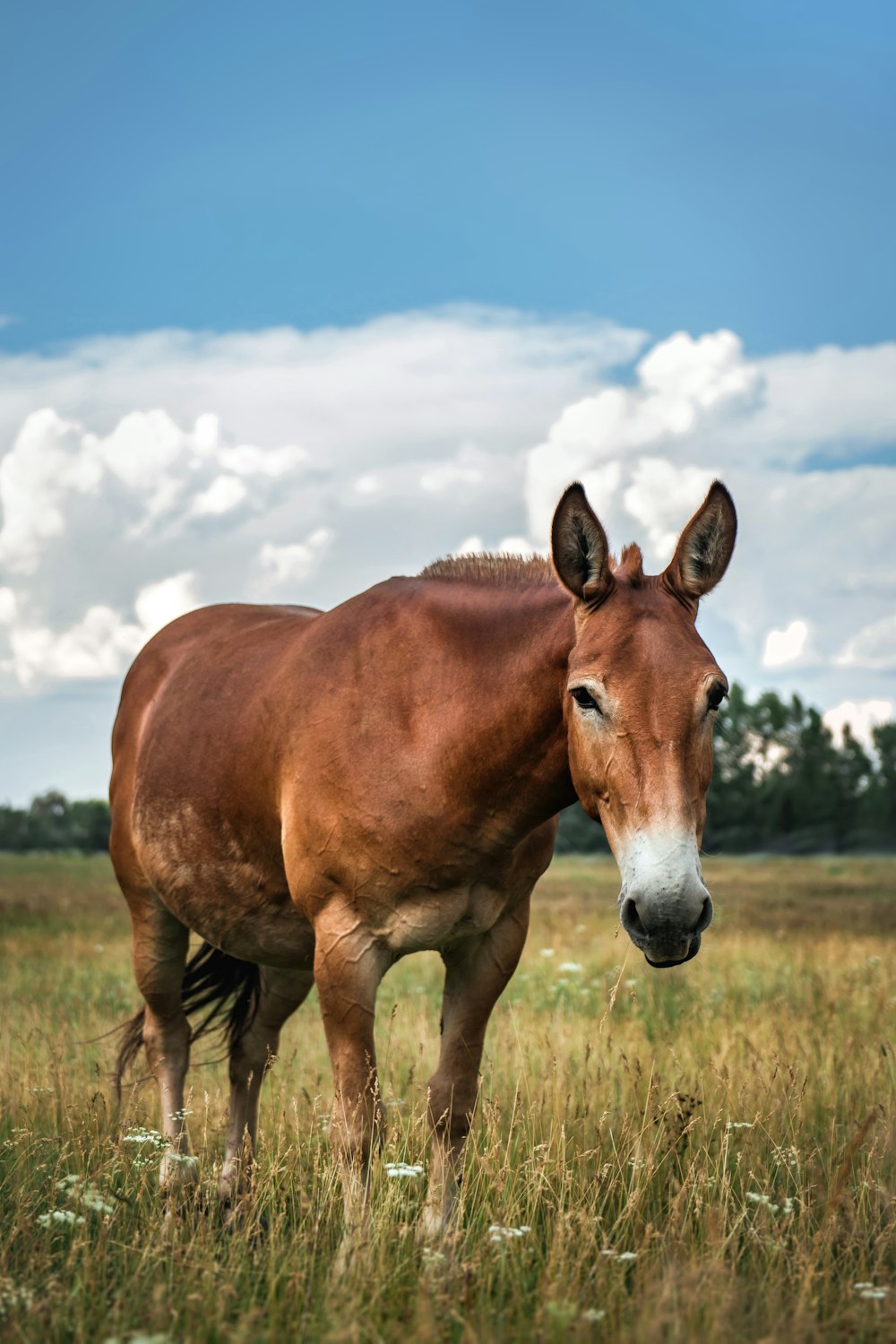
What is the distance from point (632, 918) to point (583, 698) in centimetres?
74

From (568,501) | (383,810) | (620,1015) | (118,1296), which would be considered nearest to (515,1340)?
(118,1296)

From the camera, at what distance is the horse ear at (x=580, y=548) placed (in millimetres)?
3980

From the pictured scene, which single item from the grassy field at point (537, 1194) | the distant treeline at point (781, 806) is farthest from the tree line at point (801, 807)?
the grassy field at point (537, 1194)

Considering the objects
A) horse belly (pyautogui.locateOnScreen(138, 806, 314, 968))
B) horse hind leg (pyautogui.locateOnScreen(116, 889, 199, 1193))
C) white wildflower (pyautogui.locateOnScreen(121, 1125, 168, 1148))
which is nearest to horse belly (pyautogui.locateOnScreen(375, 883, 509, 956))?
horse belly (pyautogui.locateOnScreen(138, 806, 314, 968))

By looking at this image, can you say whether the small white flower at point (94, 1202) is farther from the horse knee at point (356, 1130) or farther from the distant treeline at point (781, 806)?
the distant treeline at point (781, 806)

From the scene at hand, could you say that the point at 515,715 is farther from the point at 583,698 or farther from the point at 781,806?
the point at 781,806

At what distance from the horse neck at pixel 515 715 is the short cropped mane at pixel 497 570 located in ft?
0.57

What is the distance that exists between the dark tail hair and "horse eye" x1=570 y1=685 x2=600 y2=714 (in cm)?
337

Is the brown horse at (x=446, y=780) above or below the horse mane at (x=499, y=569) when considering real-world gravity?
below

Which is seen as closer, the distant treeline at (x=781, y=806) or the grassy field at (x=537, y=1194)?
the grassy field at (x=537, y=1194)

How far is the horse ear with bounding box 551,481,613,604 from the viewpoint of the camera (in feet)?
13.1

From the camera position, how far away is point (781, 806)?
258 feet

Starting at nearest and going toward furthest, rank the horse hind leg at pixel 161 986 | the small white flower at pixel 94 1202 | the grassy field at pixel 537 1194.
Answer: the grassy field at pixel 537 1194 < the small white flower at pixel 94 1202 < the horse hind leg at pixel 161 986

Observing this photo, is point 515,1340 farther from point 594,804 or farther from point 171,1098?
point 171,1098
